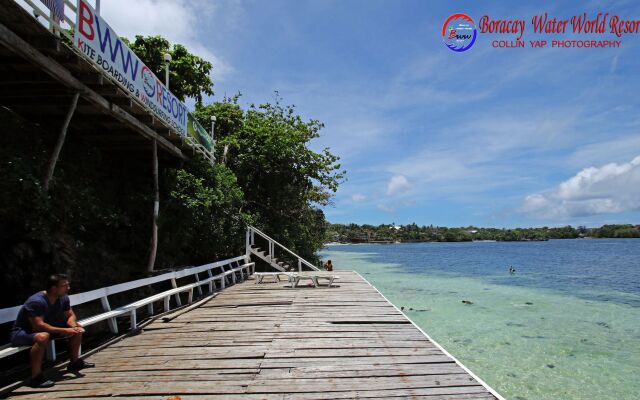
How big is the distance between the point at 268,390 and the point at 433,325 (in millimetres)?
12351

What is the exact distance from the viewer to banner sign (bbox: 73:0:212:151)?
6.47 meters

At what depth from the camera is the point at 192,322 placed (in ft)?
23.9

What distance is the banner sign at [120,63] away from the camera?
6.47 meters

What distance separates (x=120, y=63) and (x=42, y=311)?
5606mm

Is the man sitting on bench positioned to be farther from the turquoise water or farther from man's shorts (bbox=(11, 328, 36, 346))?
the turquoise water

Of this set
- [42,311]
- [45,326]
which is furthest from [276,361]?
[42,311]

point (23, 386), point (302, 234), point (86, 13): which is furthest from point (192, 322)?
point (302, 234)

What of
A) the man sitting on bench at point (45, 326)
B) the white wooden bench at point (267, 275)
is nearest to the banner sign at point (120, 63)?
the man sitting on bench at point (45, 326)

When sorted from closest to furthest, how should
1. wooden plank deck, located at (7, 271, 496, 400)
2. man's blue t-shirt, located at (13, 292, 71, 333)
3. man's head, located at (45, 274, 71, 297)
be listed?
wooden plank deck, located at (7, 271, 496, 400) < man's blue t-shirt, located at (13, 292, 71, 333) < man's head, located at (45, 274, 71, 297)

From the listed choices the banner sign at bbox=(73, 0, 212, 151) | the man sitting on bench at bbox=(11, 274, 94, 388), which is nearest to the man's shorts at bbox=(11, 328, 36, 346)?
the man sitting on bench at bbox=(11, 274, 94, 388)

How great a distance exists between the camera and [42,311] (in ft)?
14.3

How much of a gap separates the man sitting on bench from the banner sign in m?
4.39

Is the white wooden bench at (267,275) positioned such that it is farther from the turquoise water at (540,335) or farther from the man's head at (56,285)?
the man's head at (56,285)

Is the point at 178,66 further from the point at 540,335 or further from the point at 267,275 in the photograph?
the point at 540,335
